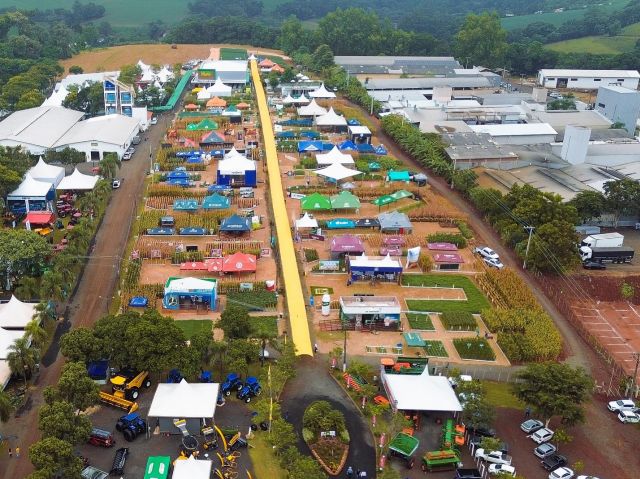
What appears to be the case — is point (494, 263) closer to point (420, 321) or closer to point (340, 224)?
point (420, 321)

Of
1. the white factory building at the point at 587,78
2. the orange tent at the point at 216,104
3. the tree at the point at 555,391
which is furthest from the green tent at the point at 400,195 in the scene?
the white factory building at the point at 587,78

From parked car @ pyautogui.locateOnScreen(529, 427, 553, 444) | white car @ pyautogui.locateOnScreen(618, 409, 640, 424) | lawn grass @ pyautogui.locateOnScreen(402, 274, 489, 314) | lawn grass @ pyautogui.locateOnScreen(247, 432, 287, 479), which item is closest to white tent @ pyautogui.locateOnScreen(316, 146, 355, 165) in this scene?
lawn grass @ pyautogui.locateOnScreen(402, 274, 489, 314)

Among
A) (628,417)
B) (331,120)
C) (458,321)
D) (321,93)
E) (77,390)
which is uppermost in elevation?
(321,93)

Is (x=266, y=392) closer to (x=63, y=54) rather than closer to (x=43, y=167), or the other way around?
(x=43, y=167)

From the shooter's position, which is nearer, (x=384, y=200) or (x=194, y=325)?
(x=194, y=325)

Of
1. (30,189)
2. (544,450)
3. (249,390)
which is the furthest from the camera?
(30,189)

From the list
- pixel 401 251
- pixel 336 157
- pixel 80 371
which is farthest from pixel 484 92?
pixel 80 371

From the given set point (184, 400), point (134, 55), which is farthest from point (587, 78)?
point (184, 400)

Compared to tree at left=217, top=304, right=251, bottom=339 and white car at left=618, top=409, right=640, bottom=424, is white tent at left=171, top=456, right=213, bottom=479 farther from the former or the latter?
white car at left=618, top=409, right=640, bottom=424
